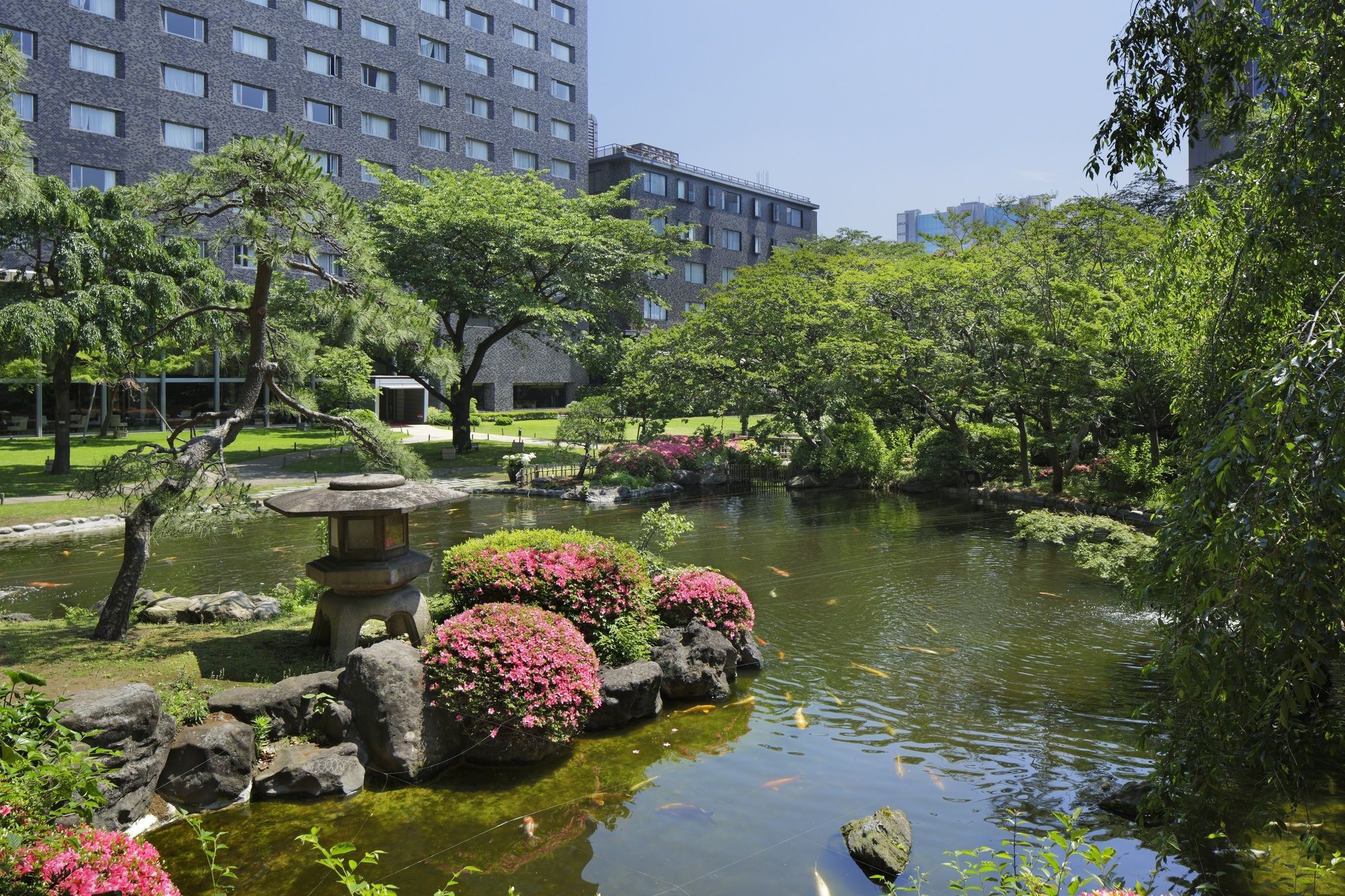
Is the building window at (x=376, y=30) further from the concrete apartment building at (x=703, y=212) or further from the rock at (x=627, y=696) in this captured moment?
the rock at (x=627, y=696)

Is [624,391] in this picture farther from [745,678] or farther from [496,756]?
[496,756]

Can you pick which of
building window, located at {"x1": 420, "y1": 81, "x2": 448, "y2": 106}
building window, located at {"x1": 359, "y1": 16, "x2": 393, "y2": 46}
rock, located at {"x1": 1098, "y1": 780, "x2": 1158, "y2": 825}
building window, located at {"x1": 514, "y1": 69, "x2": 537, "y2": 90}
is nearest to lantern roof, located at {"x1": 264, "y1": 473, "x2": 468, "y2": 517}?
rock, located at {"x1": 1098, "y1": 780, "x2": 1158, "y2": 825}

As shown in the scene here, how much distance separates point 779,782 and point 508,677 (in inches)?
96.3

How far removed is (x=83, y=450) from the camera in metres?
29.8

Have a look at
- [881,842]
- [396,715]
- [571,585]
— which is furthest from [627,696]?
[881,842]

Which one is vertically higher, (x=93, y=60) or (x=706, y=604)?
(x=93, y=60)

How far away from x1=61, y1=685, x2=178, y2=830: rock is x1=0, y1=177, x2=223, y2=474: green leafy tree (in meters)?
15.3

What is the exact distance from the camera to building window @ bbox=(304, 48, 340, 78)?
40.3 m

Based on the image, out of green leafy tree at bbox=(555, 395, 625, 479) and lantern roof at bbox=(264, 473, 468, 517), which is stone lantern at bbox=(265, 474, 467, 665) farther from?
green leafy tree at bbox=(555, 395, 625, 479)

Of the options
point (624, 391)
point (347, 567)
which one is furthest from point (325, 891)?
point (624, 391)

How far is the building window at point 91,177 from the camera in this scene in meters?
33.5

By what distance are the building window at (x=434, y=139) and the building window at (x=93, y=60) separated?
44.0 ft

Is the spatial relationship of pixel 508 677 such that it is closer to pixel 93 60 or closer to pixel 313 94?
pixel 93 60

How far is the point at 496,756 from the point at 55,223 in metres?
19.8
